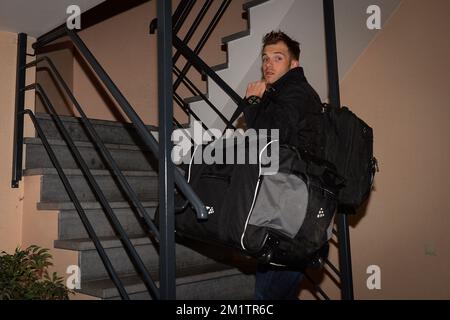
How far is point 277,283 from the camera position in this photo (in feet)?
5.52

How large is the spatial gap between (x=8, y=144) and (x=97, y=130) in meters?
0.63

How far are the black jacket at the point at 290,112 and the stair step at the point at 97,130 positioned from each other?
1454mm

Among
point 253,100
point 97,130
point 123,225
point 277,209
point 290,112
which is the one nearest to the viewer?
point 277,209

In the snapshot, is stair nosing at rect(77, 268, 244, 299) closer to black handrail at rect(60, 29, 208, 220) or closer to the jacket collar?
black handrail at rect(60, 29, 208, 220)

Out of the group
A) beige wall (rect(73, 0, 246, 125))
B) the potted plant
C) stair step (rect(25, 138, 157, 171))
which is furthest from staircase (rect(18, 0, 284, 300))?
beige wall (rect(73, 0, 246, 125))

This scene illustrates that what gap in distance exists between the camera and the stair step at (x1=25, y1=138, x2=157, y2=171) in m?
2.44

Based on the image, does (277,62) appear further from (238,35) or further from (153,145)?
→ (238,35)

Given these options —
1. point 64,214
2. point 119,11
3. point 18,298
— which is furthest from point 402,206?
point 119,11

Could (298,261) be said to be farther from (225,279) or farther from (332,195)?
(225,279)

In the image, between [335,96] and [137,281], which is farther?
[335,96]

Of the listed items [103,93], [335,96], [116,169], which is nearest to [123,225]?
[116,169]

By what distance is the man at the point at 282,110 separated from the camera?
1536 millimetres

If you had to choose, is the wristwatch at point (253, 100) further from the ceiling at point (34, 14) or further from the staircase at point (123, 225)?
the ceiling at point (34, 14)

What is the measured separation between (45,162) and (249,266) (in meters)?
1.32
